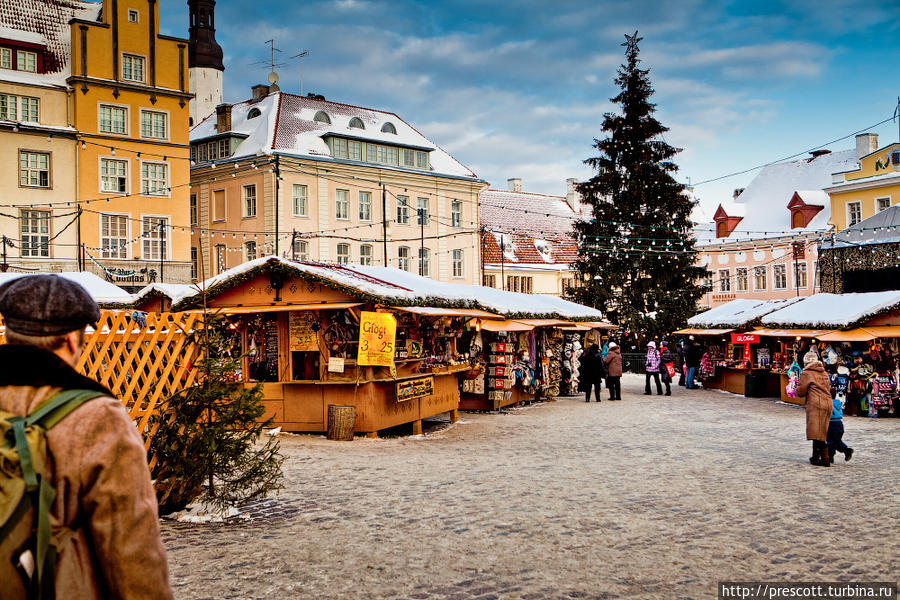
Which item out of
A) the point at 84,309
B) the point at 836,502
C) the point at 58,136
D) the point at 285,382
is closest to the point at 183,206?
the point at 58,136

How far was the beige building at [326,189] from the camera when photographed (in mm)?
42156

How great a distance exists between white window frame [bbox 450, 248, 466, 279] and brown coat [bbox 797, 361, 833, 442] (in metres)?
37.5

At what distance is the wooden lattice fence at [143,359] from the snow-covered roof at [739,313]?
64.9 ft

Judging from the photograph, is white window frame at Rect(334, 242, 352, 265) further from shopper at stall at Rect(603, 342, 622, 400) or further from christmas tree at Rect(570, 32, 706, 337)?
shopper at stall at Rect(603, 342, 622, 400)

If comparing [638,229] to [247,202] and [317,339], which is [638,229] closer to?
[247,202]

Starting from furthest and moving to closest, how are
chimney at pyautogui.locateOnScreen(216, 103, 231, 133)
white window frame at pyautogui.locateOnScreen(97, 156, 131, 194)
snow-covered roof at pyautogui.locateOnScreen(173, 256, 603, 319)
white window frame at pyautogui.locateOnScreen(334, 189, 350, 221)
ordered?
chimney at pyautogui.locateOnScreen(216, 103, 231, 133), white window frame at pyautogui.locateOnScreen(334, 189, 350, 221), white window frame at pyautogui.locateOnScreen(97, 156, 131, 194), snow-covered roof at pyautogui.locateOnScreen(173, 256, 603, 319)

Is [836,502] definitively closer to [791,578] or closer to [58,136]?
[791,578]

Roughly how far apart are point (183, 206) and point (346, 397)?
27.4 meters

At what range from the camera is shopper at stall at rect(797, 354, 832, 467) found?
11727mm

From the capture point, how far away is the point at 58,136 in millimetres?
36500

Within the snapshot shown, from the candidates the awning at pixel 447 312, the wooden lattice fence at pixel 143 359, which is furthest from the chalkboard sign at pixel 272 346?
the wooden lattice fence at pixel 143 359

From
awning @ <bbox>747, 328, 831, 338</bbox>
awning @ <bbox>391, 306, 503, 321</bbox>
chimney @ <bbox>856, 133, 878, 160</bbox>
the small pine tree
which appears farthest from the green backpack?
chimney @ <bbox>856, 133, 878, 160</bbox>

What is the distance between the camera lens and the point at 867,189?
46.9 metres

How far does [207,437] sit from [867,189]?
46.6 meters
